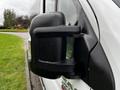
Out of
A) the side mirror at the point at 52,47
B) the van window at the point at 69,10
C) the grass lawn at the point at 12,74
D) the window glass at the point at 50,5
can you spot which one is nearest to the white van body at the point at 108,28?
the side mirror at the point at 52,47

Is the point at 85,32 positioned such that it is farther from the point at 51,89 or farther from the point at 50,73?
the point at 51,89

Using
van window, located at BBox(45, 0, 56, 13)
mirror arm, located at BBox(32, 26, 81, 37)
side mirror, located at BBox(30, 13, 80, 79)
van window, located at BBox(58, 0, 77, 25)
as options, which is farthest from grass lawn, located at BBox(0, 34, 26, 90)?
mirror arm, located at BBox(32, 26, 81, 37)

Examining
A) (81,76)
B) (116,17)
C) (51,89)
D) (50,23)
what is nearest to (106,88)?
(81,76)

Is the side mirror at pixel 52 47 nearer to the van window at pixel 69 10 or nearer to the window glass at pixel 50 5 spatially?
the van window at pixel 69 10

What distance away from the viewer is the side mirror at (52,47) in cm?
183

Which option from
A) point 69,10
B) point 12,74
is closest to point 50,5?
point 69,10

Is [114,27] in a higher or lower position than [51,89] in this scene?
higher

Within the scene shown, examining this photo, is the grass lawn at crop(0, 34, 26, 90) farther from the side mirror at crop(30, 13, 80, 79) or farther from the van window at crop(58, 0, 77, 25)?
the side mirror at crop(30, 13, 80, 79)

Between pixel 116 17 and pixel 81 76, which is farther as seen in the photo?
pixel 81 76

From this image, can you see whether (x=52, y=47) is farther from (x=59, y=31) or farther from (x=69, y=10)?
(x=69, y=10)

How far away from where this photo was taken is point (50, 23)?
1.98 m

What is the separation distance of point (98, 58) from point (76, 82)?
32cm

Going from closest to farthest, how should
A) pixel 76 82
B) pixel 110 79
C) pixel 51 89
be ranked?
pixel 110 79, pixel 76 82, pixel 51 89

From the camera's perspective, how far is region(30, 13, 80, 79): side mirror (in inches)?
72.1
